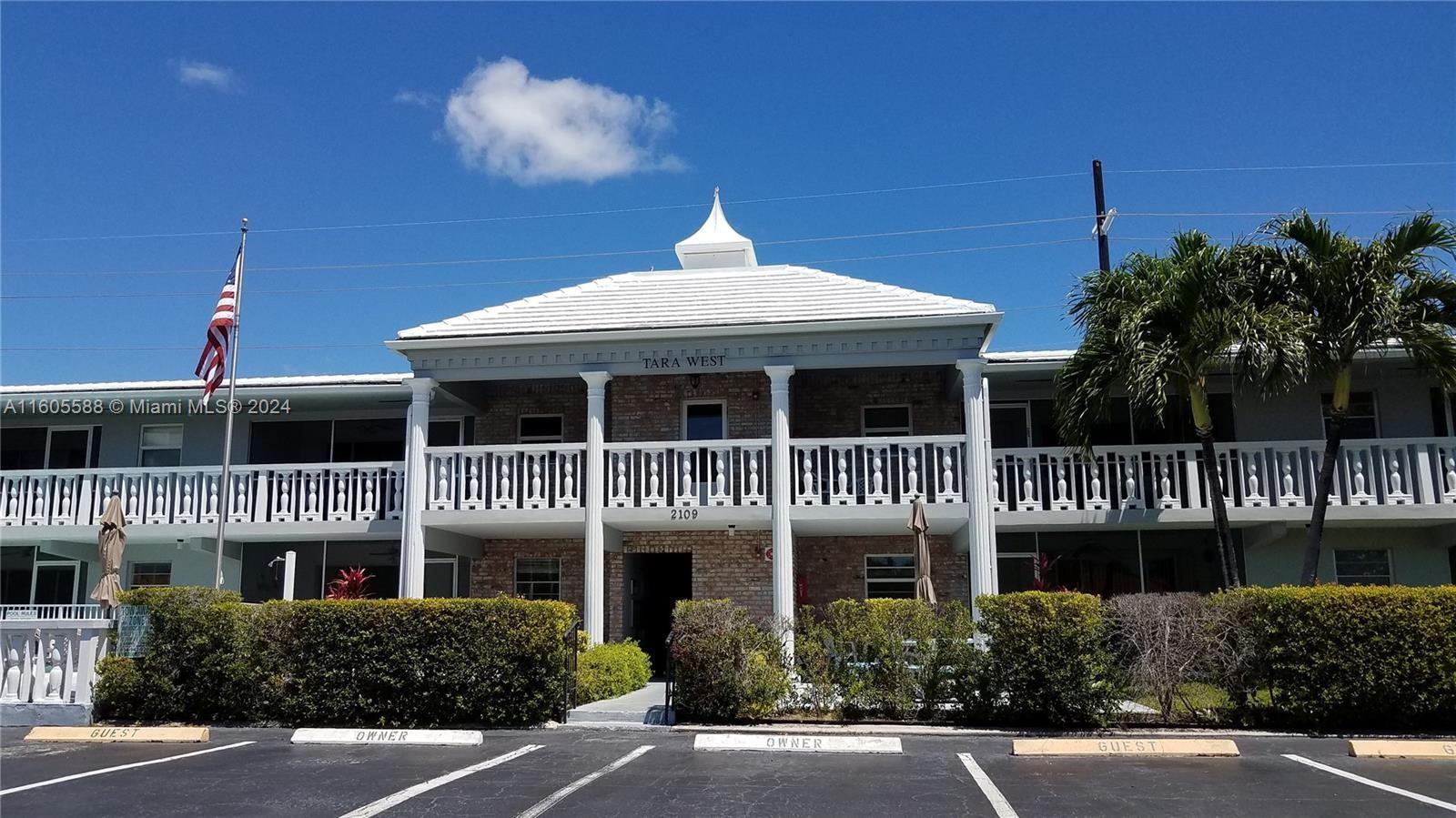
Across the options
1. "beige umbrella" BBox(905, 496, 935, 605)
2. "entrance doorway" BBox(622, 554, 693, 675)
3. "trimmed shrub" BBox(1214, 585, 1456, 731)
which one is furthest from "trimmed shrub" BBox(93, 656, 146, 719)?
"trimmed shrub" BBox(1214, 585, 1456, 731)

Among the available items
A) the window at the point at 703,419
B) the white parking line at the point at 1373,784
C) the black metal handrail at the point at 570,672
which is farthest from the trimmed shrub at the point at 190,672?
the white parking line at the point at 1373,784

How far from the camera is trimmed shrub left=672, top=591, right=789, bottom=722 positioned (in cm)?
1320

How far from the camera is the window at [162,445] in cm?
2170

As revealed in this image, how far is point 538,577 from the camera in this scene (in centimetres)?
2109

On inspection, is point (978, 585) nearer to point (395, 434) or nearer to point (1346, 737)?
point (1346, 737)

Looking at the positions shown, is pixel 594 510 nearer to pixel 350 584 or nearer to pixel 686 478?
pixel 686 478

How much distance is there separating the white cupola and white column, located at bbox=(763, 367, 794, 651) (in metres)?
5.90

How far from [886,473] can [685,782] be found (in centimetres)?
943

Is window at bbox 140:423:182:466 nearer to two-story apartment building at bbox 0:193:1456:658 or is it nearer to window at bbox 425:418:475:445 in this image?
two-story apartment building at bbox 0:193:1456:658

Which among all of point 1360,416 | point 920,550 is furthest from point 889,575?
point 1360,416

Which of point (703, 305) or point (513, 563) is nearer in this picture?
point (703, 305)

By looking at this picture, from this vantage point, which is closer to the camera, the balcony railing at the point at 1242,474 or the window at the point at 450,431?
the balcony railing at the point at 1242,474

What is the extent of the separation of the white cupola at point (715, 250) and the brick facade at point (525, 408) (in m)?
4.04

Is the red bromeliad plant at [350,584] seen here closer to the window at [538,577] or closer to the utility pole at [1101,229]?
the window at [538,577]
